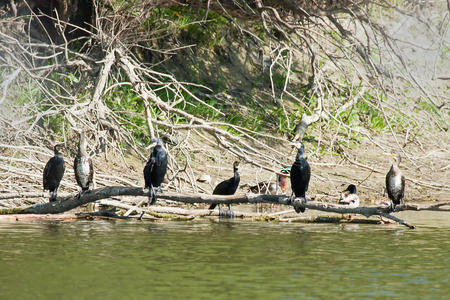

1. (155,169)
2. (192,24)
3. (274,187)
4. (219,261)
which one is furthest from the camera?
(192,24)

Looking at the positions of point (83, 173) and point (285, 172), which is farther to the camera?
point (285, 172)

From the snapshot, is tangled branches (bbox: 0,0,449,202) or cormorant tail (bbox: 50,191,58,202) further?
tangled branches (bbox: 0,0,449,202)

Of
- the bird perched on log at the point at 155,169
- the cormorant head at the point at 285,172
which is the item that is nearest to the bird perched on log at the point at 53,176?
the bird perched on log at the point at 155,169

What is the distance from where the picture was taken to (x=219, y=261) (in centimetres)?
652

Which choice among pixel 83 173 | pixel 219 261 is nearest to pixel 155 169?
pixel 83 173

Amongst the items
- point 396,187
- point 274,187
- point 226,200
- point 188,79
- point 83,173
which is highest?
point 188,79

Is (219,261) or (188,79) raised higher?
(188,79)

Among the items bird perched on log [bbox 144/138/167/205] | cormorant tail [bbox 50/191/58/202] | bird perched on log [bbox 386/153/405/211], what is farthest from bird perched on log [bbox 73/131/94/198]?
bird perched on log [bbox 386/153/405/211]

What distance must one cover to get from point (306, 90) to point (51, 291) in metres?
11.6

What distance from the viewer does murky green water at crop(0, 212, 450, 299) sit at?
5270 millimetres

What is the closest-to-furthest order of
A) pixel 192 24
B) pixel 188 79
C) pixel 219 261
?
pixel 219 261
pixel 192 24
pixel 188 79

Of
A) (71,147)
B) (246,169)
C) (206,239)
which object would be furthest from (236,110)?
(206,239)

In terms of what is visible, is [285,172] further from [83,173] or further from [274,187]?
[83,173]

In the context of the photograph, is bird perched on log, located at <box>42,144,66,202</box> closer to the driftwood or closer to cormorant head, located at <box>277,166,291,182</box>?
the driftwood
